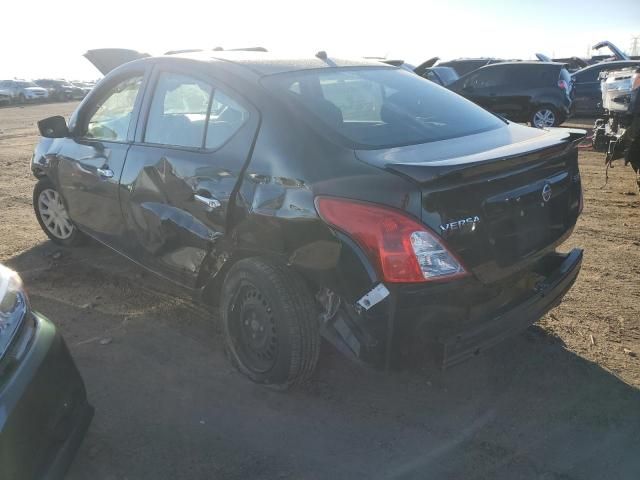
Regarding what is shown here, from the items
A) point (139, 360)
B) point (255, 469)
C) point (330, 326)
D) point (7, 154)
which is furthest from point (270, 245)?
point (7, 154)

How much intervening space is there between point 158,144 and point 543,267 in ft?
7.67

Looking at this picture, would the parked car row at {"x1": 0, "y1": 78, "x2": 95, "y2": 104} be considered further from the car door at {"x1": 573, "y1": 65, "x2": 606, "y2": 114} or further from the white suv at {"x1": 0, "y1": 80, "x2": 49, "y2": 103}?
the car door at {"x1": 573, "y1": 65, "x2": 606, "y2": 114}

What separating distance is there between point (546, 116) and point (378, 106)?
33.8 feet

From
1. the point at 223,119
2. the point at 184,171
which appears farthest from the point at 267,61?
the point at 184,171

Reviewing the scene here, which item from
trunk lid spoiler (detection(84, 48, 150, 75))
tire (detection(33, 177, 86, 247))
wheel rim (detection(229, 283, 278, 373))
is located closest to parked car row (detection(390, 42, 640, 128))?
trunk lid spoiler (detection(84, 48, 150, 75))

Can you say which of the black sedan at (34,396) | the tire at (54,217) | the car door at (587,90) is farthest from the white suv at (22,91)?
the black sedan at (34,396)

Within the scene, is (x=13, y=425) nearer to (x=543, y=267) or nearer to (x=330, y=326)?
(x=330, y=326)

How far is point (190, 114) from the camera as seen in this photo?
10.9 feet

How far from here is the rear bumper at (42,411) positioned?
5.97ft

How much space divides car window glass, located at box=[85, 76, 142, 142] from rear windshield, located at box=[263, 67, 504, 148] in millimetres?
1242

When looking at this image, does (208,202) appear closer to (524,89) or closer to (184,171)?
(184,171)

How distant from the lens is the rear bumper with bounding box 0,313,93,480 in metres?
1.82

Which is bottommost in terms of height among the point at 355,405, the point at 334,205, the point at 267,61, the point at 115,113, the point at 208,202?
the point at 355,405

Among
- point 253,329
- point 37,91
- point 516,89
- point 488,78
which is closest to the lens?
point 253,329
